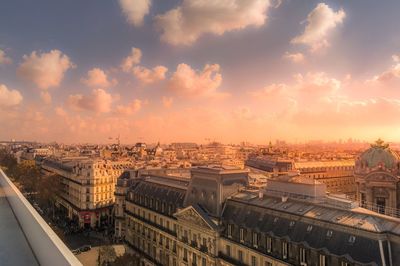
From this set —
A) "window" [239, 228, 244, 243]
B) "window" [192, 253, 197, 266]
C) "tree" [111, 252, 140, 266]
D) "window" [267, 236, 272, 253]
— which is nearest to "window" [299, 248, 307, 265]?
"window" [267, 236, 272, 253]

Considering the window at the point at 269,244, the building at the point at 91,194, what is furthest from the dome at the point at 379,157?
the building at the point at 91,194

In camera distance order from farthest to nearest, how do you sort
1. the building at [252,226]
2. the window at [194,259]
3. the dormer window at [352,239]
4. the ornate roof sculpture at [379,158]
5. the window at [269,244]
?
1. the ornate roof sculpture at [379,158]
2. the window at [194,259]
3. the window at [269,244]
4. the building at [252,226]
5. the dormer window at [352,239]

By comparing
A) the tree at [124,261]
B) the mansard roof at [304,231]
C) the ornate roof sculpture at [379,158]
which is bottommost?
the tree at [124,261]

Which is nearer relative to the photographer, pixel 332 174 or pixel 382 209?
pixel 382 209

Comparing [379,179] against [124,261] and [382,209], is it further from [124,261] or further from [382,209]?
[124,261]

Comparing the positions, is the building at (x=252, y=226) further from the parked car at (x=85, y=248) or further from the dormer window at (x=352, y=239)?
the parked car at (x=85, y=248)

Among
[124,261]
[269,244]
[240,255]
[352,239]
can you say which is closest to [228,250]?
[240,255]

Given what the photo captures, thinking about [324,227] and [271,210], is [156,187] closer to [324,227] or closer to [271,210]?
[271,210]

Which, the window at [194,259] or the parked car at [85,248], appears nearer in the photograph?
the window at [194,259]
